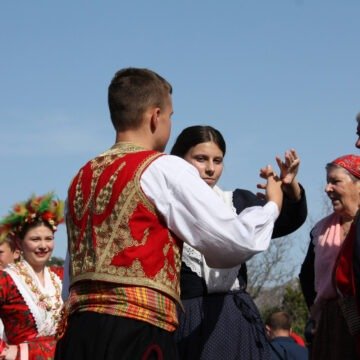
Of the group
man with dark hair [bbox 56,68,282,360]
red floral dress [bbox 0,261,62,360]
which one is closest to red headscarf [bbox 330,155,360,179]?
man with dark hair [bbox 56,68,282,360]

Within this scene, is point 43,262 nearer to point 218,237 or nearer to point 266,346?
point 266,346

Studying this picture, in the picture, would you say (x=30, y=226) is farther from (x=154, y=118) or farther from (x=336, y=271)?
(x=154, y=118)

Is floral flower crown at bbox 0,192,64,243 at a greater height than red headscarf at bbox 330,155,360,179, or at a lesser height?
lesser

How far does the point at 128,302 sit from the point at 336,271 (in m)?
1.92

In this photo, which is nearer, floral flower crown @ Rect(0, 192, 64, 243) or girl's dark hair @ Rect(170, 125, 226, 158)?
girl's dark hair @ Rect(170, 125, 226, 158)

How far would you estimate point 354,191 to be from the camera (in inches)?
236

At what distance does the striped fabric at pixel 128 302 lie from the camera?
13.3ft

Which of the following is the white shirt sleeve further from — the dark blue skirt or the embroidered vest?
the dark blue skirt

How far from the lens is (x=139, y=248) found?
404 cm

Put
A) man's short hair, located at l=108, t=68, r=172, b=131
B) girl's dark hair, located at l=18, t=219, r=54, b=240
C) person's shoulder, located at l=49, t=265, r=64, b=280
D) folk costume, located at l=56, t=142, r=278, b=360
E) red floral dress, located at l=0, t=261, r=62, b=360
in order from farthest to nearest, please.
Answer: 1. person's shoulder, located at l=49, t=265, r=64, b=280
2. girl's dark hair, located at l=18, t=219, r=54, b=240
3. red floral dress, located at l=0, t=261, r=62, b=360
4. man's short hair, located at l=108, t=68, r=172, b=131
5. folk costume, located at l=56, t=142, r=278, b=360

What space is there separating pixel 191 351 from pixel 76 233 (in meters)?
1.18

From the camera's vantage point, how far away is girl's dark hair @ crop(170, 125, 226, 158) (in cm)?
553

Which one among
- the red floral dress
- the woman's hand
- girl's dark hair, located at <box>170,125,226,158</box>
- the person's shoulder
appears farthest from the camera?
the person's shoulder

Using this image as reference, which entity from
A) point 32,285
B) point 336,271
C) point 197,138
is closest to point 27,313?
point 32,285
